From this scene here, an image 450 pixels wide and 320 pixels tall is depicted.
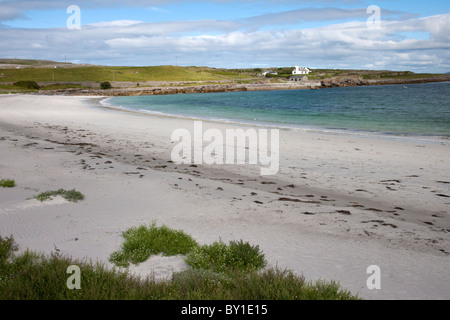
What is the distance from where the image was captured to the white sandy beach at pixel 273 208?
5.64 meters

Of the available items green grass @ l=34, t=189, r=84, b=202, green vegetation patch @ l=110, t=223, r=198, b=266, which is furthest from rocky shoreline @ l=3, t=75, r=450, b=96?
green vegetation patch @ l=110, t=223, r=198, b=266

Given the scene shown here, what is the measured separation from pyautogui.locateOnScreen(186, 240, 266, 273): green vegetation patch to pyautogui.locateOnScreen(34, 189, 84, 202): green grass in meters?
4.34

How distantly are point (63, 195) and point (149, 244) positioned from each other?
12.6 feet

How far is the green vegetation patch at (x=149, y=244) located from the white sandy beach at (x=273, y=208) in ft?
0.61

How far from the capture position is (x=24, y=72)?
495 ft

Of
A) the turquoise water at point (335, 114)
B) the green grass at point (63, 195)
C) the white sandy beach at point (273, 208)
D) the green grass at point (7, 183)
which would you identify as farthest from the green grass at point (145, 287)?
the turquoise water at point (335, 114)

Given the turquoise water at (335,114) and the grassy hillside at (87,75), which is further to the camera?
the grassy hillside at (87,75)

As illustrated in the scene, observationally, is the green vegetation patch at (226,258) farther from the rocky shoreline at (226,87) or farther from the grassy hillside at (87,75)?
the grassy hillside at (87,75)

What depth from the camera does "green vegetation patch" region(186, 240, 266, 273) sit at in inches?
203

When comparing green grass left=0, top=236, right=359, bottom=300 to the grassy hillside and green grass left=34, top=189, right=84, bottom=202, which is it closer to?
green grass left=34, top=189, right=84, bottom=202


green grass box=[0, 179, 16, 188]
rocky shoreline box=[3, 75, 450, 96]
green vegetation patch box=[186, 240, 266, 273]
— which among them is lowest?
green vegetation patch box=[186, 240, 266, 273]

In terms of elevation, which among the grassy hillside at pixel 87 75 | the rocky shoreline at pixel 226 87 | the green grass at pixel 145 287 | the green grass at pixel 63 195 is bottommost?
the green grass at pixel 145 287

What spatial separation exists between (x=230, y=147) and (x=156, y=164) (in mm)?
4850
